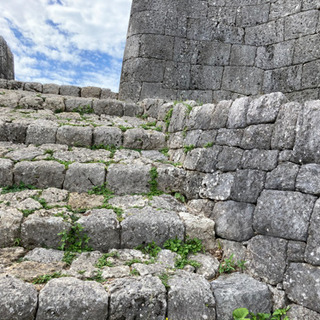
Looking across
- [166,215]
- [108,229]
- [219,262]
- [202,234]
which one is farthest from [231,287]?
[108,229]

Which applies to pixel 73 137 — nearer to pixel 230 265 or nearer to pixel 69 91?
pixel 69 91

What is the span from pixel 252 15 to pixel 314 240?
5.97 m

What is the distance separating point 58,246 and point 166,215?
1190mm

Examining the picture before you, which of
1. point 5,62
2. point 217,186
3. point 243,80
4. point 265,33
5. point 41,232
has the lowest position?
point 41,232

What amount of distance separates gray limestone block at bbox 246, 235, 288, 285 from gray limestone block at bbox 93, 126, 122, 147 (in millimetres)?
2709

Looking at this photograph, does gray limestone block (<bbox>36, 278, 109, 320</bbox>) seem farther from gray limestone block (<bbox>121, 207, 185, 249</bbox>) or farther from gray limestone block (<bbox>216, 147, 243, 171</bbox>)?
gray limestone block (<bbox>216, 147, 243, 171</bbox>)

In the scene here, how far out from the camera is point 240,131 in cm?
343

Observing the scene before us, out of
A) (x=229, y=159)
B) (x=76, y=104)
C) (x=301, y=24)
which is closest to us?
(x=229, y=159)

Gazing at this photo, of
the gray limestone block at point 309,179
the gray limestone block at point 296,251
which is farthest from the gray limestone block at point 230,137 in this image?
the gray limestone block at point 296,251

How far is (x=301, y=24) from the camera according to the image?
20.2ft

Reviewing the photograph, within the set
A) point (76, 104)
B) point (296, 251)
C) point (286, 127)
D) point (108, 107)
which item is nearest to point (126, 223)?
point (296, 251)

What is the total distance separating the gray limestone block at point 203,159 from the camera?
363 cm

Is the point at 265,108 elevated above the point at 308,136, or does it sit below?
above

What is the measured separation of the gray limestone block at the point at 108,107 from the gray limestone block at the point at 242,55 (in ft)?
9.51
